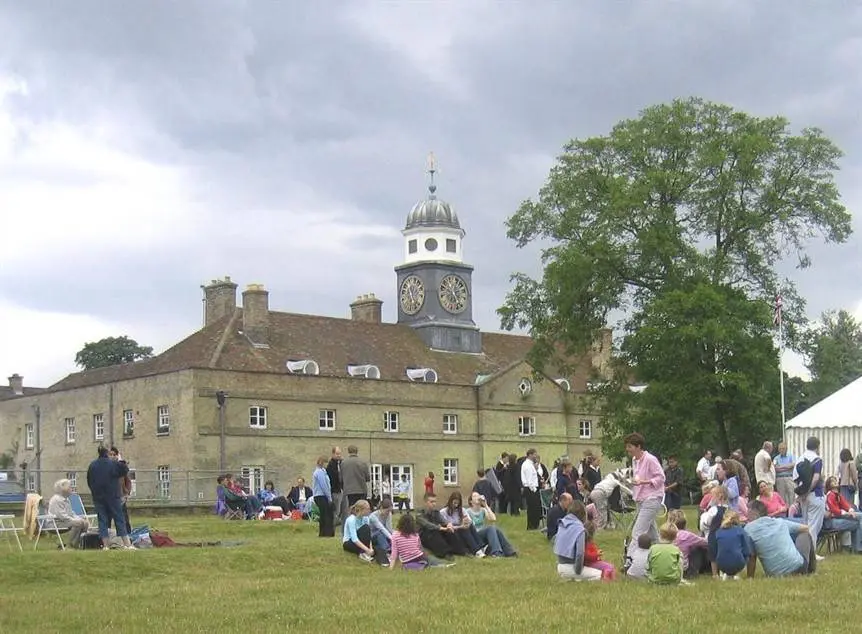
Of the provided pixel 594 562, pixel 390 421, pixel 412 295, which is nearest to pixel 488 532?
pixel 594 562

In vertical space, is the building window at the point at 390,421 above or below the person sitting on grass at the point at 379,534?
above

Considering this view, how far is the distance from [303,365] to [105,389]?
893 centimetres

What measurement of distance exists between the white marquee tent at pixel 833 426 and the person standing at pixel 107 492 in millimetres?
18131

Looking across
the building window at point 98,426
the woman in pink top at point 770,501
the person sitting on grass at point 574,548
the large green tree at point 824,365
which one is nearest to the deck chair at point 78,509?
the person sitting on grass at point 574,548

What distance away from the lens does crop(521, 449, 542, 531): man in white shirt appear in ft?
99.0

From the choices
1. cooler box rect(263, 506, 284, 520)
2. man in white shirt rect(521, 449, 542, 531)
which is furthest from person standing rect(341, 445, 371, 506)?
cooler box rect(263, 506, 284, 520)

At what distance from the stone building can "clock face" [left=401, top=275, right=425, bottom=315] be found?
0.08 meters

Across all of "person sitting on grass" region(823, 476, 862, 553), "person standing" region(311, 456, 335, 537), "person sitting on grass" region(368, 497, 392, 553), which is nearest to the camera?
"person sitting on grass" region(823, 476, 862, 553)

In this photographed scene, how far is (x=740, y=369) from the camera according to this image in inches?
1864

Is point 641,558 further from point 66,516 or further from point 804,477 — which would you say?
point 66,516

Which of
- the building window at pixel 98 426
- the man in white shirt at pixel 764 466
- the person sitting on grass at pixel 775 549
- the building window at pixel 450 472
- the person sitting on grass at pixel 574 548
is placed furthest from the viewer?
the building window at pixel 450 472

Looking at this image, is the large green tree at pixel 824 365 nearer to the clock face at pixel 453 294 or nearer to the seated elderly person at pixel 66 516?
the clock face at pixel 453 294

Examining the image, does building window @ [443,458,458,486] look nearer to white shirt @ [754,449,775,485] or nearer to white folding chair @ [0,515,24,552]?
white folding chair @ [0,515,24,552]

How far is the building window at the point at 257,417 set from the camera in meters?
60.7
